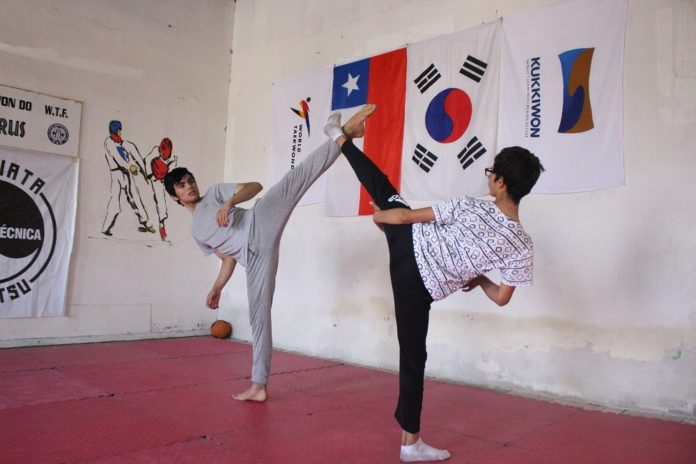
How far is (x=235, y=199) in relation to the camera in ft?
10.6

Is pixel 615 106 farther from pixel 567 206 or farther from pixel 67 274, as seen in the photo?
pixel 67 274

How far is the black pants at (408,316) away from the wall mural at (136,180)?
385cm

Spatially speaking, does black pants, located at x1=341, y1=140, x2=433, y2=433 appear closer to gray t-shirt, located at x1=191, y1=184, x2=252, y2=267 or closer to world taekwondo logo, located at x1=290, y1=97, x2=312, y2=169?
gray t-shirt, located at x1=191, y1=184, x2=252, y2=267

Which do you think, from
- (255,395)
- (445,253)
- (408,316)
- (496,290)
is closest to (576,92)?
(496,290)

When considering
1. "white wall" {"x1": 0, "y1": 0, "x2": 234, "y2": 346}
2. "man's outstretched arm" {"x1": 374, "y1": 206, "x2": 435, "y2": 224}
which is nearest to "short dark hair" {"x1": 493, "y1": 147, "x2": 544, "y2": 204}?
"man's outstretched arm" {"x1": 374, "y1": 206, "x2": 435, "y2": 224}

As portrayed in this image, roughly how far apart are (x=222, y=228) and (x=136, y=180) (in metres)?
2.74

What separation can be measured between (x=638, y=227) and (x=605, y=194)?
28cm

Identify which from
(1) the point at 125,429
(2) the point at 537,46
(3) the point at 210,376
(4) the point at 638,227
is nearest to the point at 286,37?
(2) the point at 537,46

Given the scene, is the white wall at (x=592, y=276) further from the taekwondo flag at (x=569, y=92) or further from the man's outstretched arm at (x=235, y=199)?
the man's outstretched arm at (x=235, y=199)

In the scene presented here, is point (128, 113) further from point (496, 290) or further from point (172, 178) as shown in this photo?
point (496, 290)

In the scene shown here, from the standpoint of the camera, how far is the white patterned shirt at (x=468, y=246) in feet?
7.21

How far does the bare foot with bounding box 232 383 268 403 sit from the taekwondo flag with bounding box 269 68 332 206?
7.23 feet

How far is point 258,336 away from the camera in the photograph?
3.26 m

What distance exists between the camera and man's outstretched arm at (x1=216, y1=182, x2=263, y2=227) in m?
3.15
